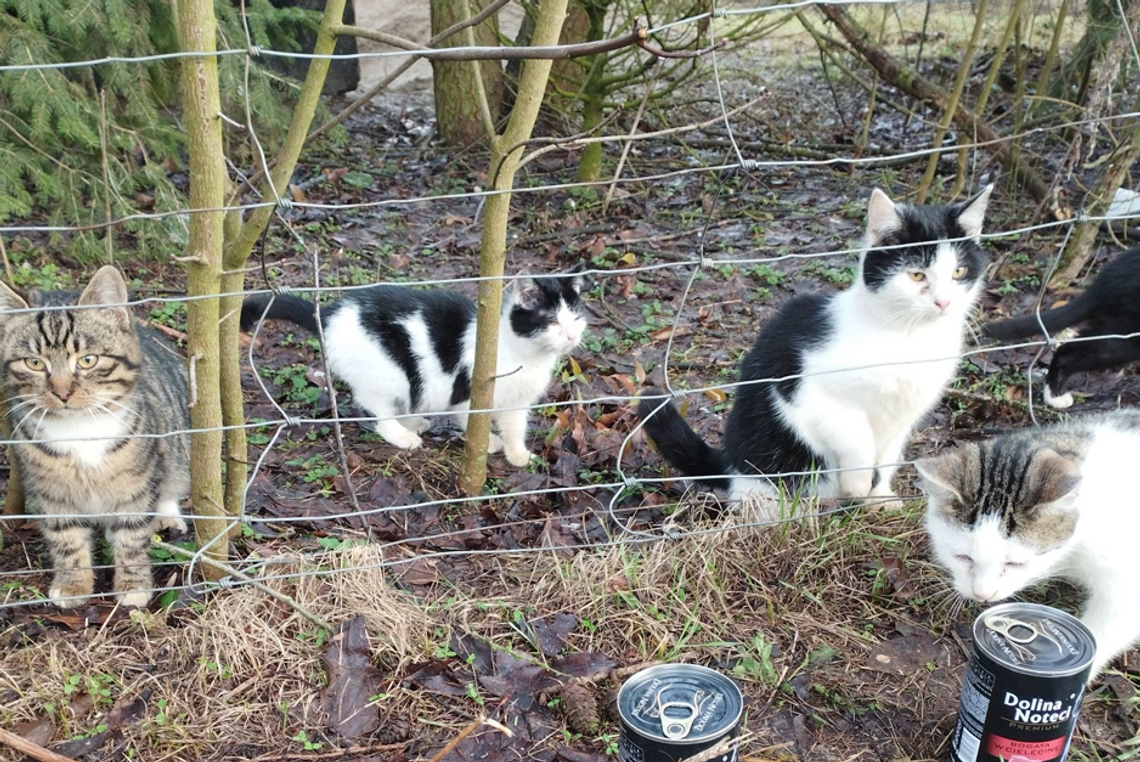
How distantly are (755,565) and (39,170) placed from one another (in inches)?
171

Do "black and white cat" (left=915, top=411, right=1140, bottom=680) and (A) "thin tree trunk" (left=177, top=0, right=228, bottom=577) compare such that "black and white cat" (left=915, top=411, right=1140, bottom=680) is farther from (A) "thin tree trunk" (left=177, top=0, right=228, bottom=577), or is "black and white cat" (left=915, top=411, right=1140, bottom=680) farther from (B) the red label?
(A) "thin tree trunk" (left=177, top=0, right=228, bottom=577)

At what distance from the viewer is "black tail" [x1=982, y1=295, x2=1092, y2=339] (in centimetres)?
419

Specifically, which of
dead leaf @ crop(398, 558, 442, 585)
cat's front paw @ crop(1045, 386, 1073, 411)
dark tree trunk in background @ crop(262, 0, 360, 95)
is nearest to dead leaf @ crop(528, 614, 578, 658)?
dead leaf @ crop(398, 558, 442, 585)

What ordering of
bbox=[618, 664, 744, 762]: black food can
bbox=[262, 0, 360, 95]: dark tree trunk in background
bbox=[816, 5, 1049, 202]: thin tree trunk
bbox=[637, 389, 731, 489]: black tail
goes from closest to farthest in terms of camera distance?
1. bbox=[618, 664, 744, 762]: black food can
2. bbox=[637, 389, 731, 489]: black tail
3. bbox=[816, 5, 1049, 202]: thin tree trunk
4. bbox=[262, 0, 360, 95]: dark tree trunk in background

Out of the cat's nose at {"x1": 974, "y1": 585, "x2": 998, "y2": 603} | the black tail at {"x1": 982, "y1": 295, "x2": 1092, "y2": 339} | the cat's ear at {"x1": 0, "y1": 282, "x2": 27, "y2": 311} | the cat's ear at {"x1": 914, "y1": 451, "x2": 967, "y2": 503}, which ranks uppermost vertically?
the cat's ear at {"x1": 0, "y1": 282, "x2": 27, "y2": 311}

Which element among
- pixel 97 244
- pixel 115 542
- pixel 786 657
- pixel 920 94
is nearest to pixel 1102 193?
pixel 920 94

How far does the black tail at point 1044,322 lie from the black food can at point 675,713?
114 inches

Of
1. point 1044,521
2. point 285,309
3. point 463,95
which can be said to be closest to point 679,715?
point 1044,521

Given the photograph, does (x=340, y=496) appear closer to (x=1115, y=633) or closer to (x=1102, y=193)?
(x=1115, y=633)

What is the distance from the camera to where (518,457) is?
13.1ft

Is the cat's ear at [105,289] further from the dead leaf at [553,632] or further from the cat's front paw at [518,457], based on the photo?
the cat's front paw at [518,457]

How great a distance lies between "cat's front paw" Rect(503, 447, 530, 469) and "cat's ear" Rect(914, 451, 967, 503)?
180cm

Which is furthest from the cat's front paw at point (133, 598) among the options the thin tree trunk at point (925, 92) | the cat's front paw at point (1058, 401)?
the thin tree trunk at point (925, 92)

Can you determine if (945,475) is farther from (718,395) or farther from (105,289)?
(105,289)
